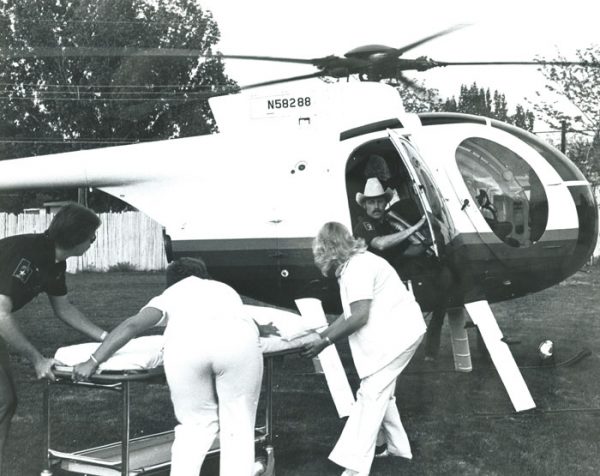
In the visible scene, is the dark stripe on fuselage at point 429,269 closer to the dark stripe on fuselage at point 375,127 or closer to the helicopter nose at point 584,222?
the helicopter nose at point 584,222

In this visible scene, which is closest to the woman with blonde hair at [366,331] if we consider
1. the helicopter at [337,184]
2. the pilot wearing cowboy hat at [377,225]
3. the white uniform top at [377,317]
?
the white uniform top at [377,317]

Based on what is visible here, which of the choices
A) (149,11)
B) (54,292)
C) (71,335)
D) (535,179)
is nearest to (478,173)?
(535,179)

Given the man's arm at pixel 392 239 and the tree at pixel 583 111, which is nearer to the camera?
the man's arm at pixel 392 239

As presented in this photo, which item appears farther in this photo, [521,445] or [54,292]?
[521,445]

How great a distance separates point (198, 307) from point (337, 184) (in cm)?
286

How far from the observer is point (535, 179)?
6141mm

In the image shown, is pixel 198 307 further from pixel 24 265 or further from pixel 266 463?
pixel 266 463

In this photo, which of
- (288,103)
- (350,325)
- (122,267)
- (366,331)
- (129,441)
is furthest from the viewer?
(122,267)

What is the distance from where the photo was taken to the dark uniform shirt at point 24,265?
364cm

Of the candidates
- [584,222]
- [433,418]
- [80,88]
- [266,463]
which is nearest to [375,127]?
[584,222]

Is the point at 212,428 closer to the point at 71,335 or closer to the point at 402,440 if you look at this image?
the point at 402,440

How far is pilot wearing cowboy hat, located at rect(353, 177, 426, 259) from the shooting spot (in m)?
5.45

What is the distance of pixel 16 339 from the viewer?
355 cm

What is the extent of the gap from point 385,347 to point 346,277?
1.48 ft
